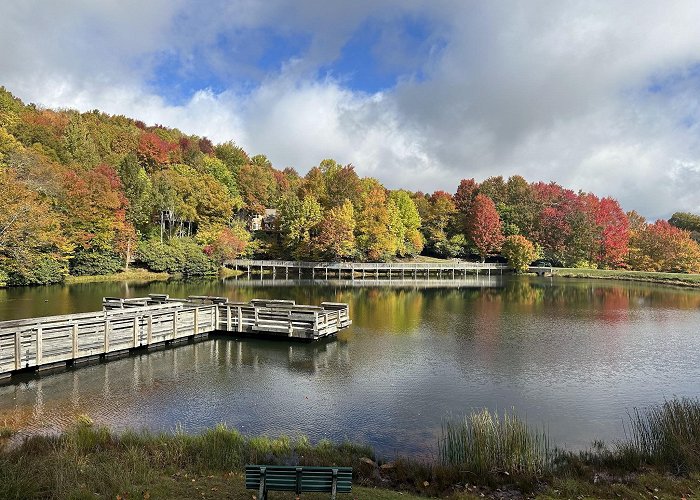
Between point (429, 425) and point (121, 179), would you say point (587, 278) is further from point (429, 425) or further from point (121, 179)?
point (121, 179)

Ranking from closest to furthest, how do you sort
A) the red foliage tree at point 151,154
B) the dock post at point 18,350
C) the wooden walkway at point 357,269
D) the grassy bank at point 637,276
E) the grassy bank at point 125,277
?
the dock post at point 18,350 < the grassy bank at point 125,277 < the grassy bank at point 637,276 < the wooden walkway at point 357,269 < the red foliage tree at point 151,154

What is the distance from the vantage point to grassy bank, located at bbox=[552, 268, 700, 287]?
5638 cm

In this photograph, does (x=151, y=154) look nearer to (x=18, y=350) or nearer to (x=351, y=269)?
(x=351, y=269)

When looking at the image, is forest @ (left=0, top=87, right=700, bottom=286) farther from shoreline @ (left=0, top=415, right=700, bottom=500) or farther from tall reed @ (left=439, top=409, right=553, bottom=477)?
tall reed @ (left=439, top=409, right=553, bottom=477)

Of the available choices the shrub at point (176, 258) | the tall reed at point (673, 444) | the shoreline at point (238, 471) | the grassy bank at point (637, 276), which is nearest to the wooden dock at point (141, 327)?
the shoreline at point (238, 471)

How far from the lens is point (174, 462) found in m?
8.12

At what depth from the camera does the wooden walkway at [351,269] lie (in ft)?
207

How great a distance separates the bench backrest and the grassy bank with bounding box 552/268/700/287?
206ft

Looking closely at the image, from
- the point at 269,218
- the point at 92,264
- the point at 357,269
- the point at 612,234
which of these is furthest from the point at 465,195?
the point at 92,264

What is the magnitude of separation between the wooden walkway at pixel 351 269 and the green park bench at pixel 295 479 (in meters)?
53.8

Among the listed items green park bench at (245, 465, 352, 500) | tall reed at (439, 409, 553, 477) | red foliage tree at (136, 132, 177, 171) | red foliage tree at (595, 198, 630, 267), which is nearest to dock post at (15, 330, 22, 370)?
green park bench at (245, 465, 352, 500)

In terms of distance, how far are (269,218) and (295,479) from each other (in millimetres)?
78418

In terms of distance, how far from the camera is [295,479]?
20.1ft

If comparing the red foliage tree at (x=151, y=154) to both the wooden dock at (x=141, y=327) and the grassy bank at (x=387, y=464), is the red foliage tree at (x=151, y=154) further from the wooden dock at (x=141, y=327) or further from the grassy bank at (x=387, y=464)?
the grassy bank at (x=387, y=464)
